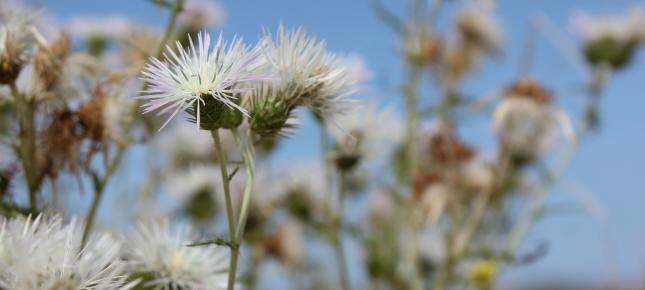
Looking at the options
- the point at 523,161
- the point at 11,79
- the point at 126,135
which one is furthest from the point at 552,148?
the point at 11,79

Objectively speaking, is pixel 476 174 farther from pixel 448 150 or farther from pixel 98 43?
pixel 98 43

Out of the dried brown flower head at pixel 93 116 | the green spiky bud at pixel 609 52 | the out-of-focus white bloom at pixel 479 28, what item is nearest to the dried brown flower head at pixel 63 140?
the dried brown flower head at pixel 93 116

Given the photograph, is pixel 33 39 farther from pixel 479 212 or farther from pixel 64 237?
pixel 479 212

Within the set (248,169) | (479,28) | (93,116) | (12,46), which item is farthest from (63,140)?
(479,28)

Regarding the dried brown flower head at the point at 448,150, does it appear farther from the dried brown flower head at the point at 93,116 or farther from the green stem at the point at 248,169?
the green stem at the point at 248,169

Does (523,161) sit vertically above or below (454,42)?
below
